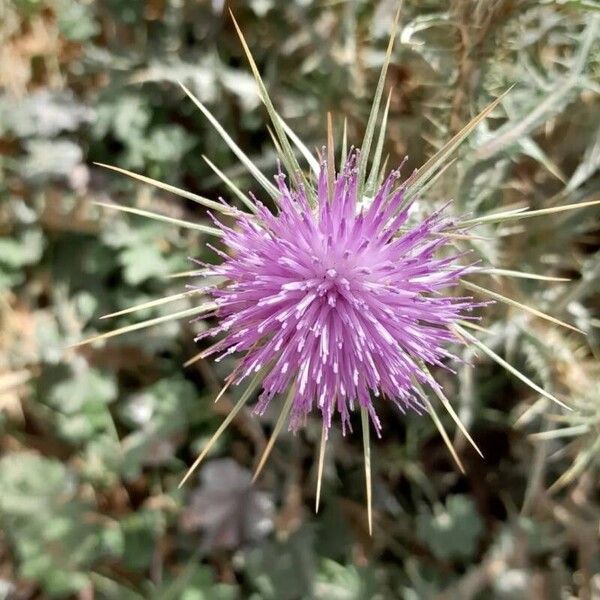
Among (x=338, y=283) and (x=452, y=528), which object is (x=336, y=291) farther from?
(x=452, y=528)

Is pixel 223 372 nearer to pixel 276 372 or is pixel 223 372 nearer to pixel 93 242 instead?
pixel 93 242

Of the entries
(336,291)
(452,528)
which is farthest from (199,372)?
(336,291)

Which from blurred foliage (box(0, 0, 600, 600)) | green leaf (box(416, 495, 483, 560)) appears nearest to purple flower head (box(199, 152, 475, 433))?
blurred foliage (box(0, 0, 600, 600))

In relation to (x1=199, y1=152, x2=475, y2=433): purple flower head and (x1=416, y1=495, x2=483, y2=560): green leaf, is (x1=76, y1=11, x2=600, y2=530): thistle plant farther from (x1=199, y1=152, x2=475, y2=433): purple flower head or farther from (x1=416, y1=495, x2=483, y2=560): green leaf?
(x1=416, y1=495, x2=483, y2=560): green leaf

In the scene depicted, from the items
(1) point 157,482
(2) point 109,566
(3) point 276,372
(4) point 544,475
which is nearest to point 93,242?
(1) point 157,482

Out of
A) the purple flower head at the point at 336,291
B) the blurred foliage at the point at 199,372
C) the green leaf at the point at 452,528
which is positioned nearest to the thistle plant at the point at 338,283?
the purple flower head at the point at 336,291

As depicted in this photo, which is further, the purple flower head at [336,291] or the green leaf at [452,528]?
the green leaf at [452,528]

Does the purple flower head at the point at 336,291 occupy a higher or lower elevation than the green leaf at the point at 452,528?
higher

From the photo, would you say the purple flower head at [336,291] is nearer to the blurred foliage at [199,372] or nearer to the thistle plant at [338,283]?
the thistle plant at [338,283]
